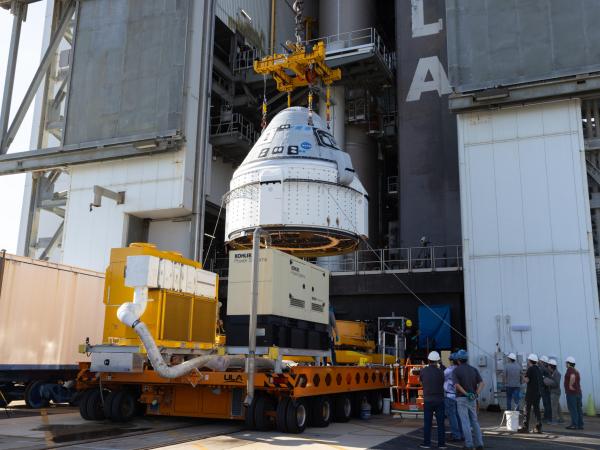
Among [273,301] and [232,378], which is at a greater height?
[273,301]

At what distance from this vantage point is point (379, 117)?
114 feet

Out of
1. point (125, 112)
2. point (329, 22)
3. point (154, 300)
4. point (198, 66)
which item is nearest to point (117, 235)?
point (125, 112)

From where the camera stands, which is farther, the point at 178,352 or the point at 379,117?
the point at 379,117

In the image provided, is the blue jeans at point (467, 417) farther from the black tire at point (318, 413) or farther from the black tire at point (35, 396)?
the black tire at point (35, 396)

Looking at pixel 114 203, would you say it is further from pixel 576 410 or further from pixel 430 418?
pixel 576 410

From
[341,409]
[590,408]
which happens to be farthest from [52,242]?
[590,408]

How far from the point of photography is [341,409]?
14.5 meters

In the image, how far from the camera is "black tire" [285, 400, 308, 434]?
11.8 metres

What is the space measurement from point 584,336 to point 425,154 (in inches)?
531

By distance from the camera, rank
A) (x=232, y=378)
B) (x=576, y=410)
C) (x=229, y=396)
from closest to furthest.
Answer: (x=232, y=378), (x=229, y=396), (x=576, y=410)

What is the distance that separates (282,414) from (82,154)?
1934cm

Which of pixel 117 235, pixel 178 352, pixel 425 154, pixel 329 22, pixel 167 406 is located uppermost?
pixel 329 22

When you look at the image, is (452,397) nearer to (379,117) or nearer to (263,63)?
(263,63)

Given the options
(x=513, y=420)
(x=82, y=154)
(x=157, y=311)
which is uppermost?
(x=82, y=154)
